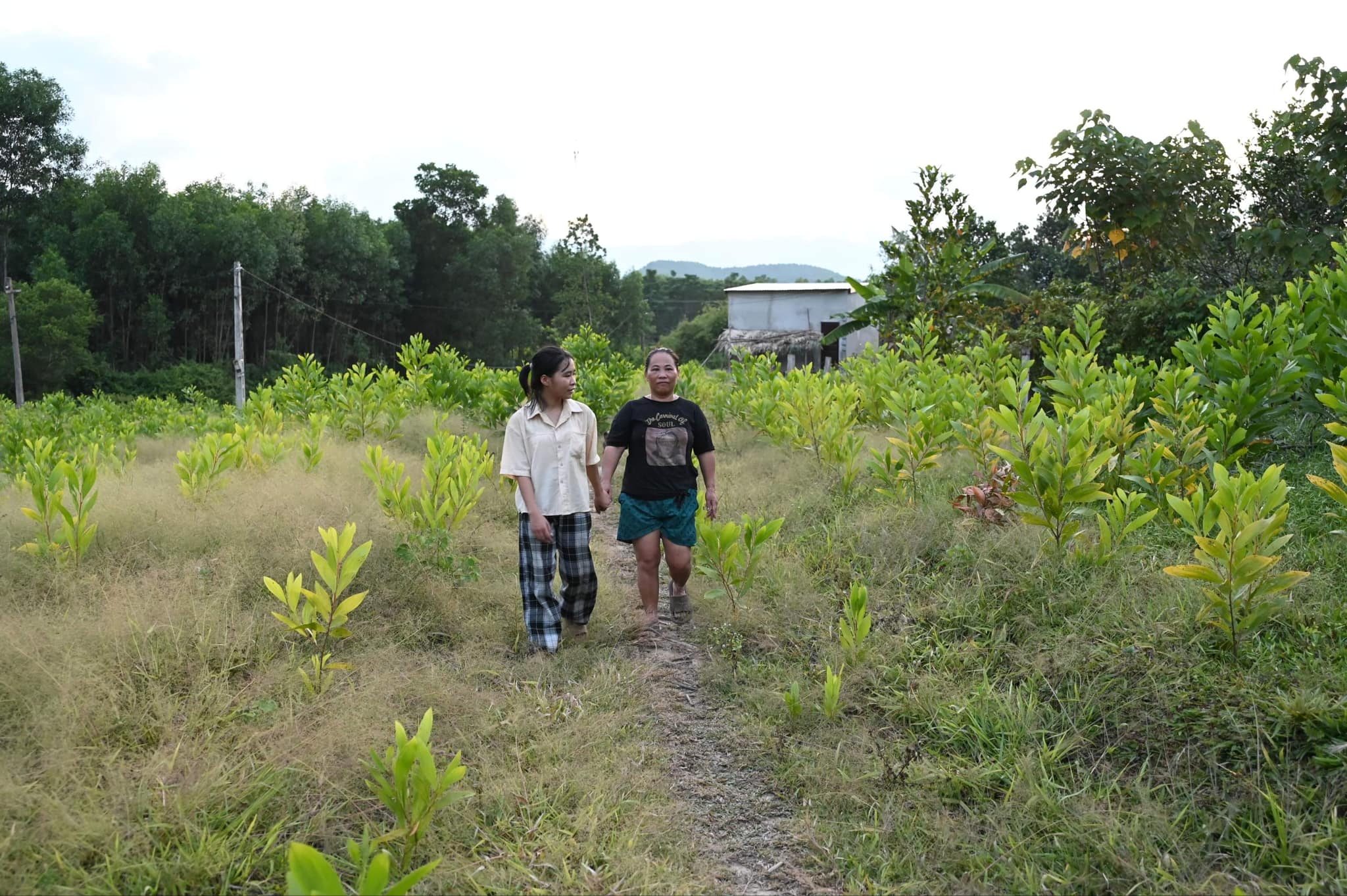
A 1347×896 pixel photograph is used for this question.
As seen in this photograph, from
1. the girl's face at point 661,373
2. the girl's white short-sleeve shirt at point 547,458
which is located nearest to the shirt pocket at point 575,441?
the girl's white short-sleeve shirt at point 547,458

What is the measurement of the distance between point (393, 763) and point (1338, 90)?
27.3ft

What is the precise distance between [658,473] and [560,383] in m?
0.75

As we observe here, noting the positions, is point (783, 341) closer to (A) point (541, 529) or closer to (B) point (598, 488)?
(B) point (598, 488)

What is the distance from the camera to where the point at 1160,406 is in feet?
15.4

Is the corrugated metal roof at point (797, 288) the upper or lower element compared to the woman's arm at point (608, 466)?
upper

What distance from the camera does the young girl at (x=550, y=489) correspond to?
446 centimetres

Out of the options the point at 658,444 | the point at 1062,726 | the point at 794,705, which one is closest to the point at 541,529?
the point at 658,444

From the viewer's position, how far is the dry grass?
2.62 m

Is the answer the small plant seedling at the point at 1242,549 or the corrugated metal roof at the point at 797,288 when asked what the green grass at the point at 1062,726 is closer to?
the small plant seedling at the point at 1242,549

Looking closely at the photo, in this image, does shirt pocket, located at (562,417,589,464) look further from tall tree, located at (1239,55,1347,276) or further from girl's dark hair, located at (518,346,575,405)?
tall tree, located at (1239,55,1347,276)

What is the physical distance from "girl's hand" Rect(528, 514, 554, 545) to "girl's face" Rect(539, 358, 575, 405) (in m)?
0.58

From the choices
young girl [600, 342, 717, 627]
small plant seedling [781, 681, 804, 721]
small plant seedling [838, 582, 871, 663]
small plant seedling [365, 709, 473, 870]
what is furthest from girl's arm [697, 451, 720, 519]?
small plant seedling [365, 709, 473, 870]

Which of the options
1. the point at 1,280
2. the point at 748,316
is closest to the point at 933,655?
the point at 748,316

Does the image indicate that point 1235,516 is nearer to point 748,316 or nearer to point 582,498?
point 582,498
